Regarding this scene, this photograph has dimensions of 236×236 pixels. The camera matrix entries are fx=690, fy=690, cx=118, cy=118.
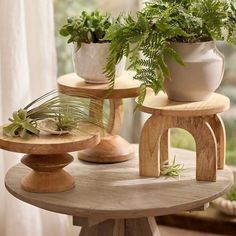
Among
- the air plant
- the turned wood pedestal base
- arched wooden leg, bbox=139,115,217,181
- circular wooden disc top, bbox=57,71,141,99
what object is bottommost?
the turned wood pedestal base

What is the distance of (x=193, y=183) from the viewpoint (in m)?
1.62

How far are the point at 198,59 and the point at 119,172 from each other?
353 mm

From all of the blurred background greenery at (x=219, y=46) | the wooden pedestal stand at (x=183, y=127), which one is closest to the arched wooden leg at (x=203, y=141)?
the wooden pedestal stand at (x=183, y=127)

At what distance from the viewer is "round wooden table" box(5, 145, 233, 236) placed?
4.88 ft

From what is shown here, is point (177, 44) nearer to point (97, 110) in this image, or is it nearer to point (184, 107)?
point (184, 107)

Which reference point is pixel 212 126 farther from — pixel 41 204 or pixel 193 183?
pixel 41 204

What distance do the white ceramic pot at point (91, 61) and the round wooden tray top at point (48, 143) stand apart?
206mm

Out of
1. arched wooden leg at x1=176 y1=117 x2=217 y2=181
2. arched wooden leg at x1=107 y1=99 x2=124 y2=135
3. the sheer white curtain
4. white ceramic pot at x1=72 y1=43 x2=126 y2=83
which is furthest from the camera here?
the sheer white curtain

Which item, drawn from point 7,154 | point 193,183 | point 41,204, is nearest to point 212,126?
point 193,183

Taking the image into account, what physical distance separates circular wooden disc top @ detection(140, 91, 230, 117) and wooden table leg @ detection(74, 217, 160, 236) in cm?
29

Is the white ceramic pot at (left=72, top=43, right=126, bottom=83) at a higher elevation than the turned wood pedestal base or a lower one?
higher

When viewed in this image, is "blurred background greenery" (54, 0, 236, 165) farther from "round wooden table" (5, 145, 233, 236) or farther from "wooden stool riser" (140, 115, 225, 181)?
"wooden stool riser" (140, 115, 225, 181)

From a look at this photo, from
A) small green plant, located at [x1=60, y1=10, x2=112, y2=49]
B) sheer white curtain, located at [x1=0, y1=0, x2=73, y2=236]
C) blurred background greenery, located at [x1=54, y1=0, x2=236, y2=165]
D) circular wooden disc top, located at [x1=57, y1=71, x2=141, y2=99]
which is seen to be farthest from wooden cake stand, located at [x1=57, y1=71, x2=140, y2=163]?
blurred background greenery, located at [x1=54, y1=0, x2=236, y2=165]

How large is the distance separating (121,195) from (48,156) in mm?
190
